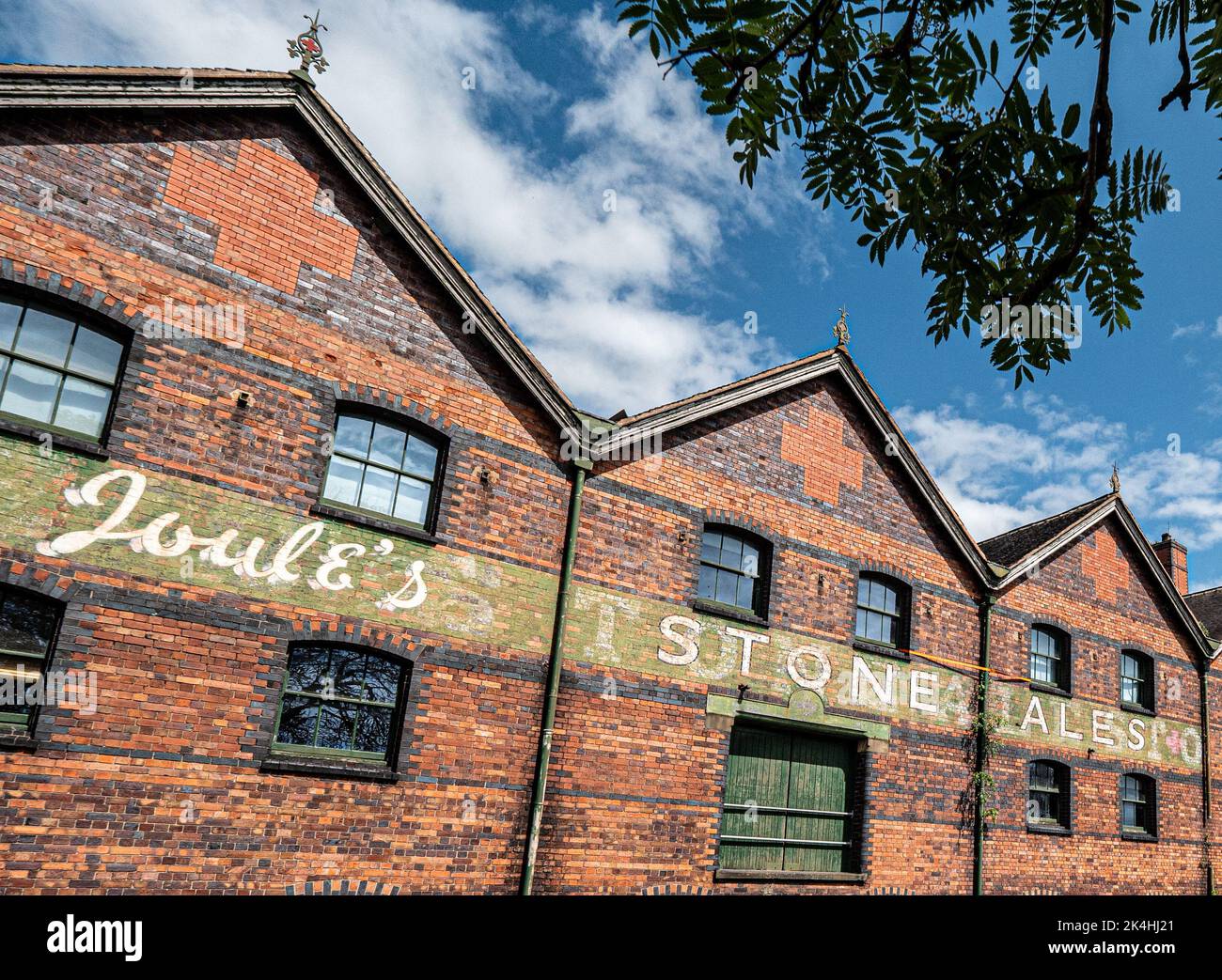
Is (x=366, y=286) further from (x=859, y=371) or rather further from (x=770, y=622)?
(x=859, y=371)

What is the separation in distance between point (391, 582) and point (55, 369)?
4275 mm

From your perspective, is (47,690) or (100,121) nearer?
(47,690)

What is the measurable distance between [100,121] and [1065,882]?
1970 centimetres

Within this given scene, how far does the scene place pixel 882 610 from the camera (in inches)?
571

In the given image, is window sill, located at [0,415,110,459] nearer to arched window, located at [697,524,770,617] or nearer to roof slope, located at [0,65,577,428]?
roof slope, located at [0,65,577,428]

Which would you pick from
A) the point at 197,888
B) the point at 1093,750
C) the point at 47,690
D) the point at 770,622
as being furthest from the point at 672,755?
the point at 1093,750

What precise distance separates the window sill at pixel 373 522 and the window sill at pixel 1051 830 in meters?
12.6

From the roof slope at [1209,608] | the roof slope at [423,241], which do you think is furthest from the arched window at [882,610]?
the roof slope at [1209,608]

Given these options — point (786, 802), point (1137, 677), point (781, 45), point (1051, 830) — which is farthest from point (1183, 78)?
point (1137, 677)

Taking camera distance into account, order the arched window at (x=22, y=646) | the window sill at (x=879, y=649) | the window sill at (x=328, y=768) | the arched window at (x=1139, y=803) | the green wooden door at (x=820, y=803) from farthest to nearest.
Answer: the arched window at (x=1139, y=803), the window sill at (x=879, y=649), the green wooden door at (x=820, y=803), the window sill at (x=328, y=768), the arched window at (x=22, y=646)

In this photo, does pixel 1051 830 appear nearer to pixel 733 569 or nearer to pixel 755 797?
pixel 755 797

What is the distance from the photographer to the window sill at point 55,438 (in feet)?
26.6

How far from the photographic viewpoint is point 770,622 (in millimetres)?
12883

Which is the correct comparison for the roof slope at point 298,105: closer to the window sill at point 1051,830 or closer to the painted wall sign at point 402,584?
the painted wall sign at point 402,584
